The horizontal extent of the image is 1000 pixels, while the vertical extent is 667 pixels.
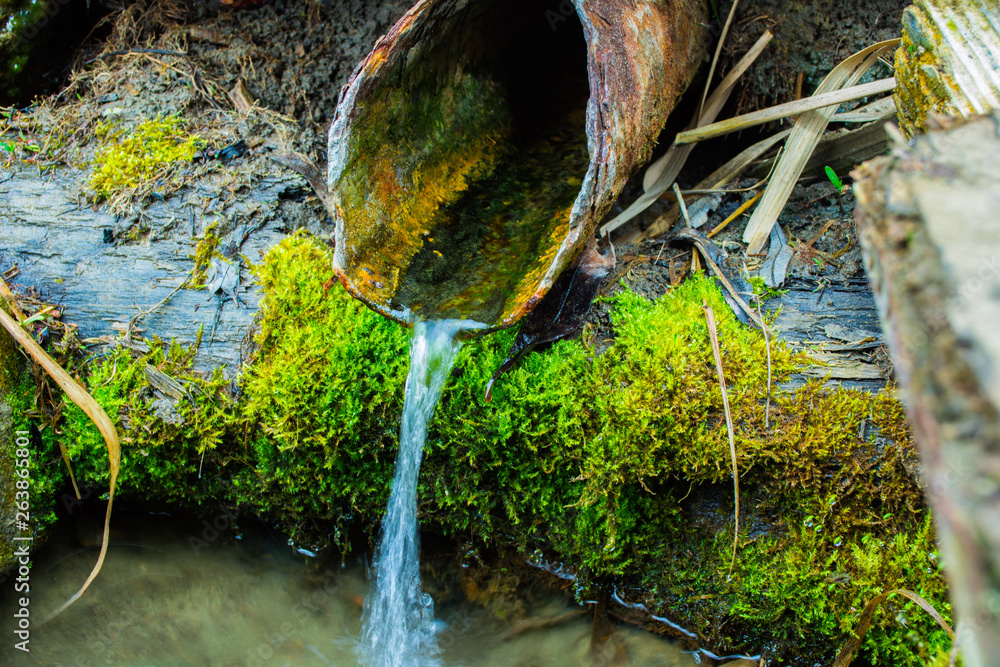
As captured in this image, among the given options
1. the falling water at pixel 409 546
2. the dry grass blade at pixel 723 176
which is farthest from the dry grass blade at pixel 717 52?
the falling water at pixel 409 546

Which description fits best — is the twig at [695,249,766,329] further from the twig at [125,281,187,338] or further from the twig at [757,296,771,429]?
the twig at [125,281,187,338]

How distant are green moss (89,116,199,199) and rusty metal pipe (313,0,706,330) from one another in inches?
50.3

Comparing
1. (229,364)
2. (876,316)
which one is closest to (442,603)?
(229,364)

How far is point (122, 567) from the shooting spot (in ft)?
8.11

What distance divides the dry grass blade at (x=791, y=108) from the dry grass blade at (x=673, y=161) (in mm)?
152

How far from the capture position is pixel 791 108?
2.67m

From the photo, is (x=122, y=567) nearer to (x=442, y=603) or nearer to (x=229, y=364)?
(x=229, y=364)

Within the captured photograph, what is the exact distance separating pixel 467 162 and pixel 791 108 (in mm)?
1572

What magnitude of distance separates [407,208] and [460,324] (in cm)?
72

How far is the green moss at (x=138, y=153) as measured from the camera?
9.12 ft

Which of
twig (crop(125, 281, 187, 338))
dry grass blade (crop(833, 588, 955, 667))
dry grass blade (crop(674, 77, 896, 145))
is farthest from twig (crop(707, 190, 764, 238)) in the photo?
twig (crop(125, 281, 187, 338))

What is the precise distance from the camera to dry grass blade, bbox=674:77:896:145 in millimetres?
2551

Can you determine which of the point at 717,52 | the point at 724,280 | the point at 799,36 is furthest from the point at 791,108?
the point at 724,280

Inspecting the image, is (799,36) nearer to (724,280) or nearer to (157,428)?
(724,280)
